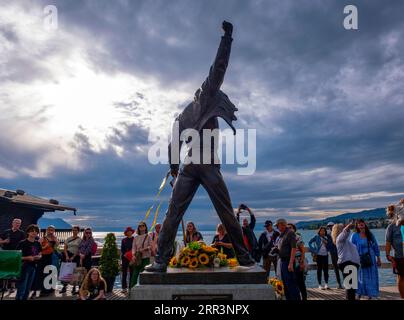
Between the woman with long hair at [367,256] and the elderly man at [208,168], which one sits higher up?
the elderly man at [208,168]

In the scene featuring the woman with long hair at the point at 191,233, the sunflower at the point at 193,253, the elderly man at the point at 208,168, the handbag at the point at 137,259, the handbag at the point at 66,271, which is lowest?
the handbag at the point at 66,271

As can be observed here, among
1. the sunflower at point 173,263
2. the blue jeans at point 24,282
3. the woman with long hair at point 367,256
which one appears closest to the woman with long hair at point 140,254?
the blue jeans at point 24,282

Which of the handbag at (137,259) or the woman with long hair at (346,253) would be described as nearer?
the woman with long hair at (346,253)

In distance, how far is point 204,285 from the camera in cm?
504

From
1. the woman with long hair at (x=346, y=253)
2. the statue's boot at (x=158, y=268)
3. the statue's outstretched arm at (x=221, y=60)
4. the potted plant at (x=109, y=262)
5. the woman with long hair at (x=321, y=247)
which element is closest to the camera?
the statue's boot at (x=158, y=268)

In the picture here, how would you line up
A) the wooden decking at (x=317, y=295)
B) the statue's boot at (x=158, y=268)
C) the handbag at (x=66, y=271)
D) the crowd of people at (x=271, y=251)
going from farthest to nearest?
the handbag at (x=66, y=271)
the wooden decking at (x=317, y=295)
the crowd of people at (x=271, y=251)
the statue's boot at (x=158, y=268)

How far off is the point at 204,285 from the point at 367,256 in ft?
16.4

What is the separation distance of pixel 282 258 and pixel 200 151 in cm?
314

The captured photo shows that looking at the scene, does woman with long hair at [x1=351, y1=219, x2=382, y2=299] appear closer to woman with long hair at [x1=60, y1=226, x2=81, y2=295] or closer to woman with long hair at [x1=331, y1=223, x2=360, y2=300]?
woman with long hair at [x1=331, y1=223, x2=360, y2=300]

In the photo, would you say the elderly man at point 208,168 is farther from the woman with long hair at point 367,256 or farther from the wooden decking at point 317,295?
the wooden decking at point 317,295

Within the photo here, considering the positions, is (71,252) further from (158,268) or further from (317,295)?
(317,295)

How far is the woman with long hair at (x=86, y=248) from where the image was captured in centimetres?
1038
